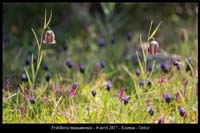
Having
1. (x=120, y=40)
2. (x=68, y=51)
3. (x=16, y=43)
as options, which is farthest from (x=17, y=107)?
(x=120, y=40)

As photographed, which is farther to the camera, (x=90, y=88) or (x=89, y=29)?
(x=89, y=29)

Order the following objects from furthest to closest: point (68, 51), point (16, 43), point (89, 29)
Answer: point (89, 29) < point (16, 43) < point (68, 51)

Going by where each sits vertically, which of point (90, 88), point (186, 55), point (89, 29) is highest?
point (89, 29)

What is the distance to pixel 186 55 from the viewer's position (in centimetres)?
503

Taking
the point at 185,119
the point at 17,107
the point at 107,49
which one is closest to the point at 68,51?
the point at 107,49

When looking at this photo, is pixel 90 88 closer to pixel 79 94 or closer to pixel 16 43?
pixel 79 94

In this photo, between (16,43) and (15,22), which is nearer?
(16,43)

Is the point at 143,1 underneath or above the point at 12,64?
above

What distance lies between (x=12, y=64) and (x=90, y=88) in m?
1.14

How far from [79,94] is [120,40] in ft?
7.58

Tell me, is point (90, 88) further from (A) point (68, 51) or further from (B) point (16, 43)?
(B) point (16, 43)

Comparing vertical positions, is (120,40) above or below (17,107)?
above

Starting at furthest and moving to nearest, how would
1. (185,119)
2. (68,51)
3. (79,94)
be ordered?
1. (68,51)
2. (79,94)
3. (185,119)
